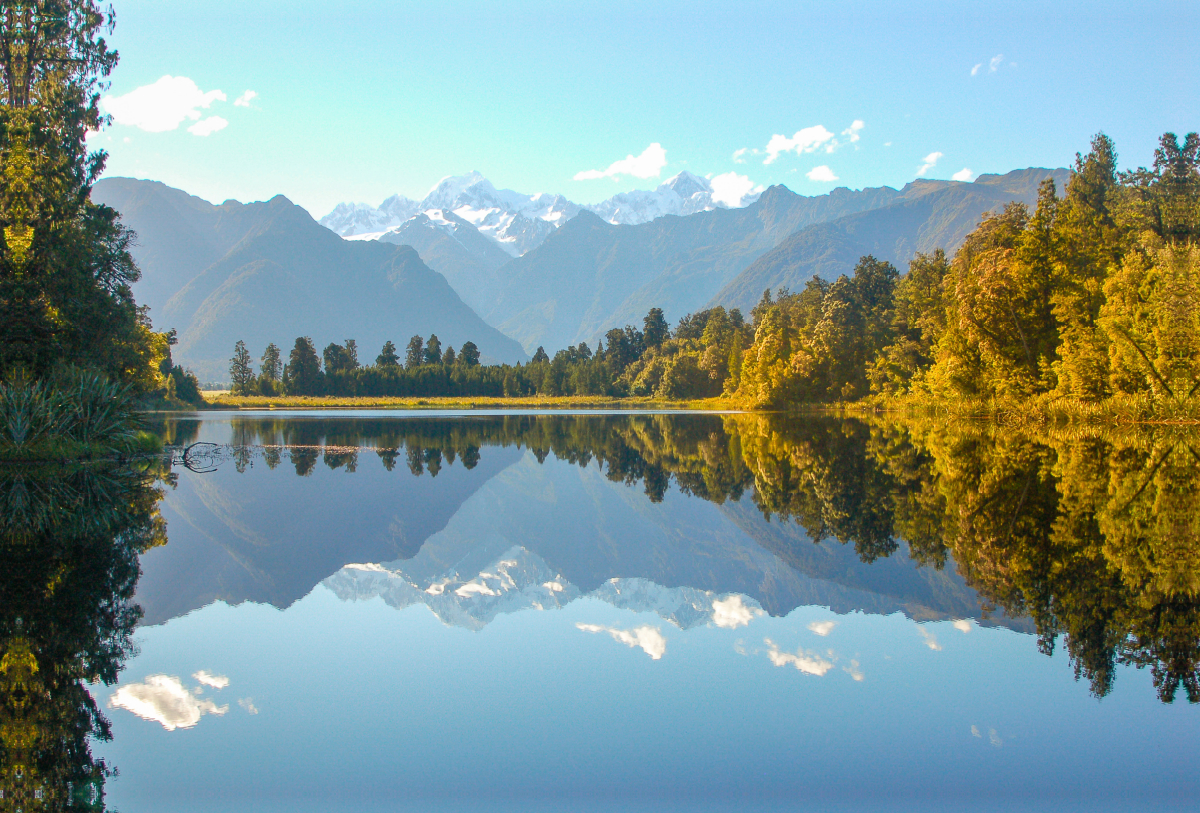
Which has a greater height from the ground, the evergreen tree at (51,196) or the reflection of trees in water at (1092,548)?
the evergreen tree at (51,196)

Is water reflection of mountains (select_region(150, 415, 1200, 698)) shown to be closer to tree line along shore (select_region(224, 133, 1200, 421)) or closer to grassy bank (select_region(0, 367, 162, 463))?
grassy bank (select_region(0, 367, 162, 463))

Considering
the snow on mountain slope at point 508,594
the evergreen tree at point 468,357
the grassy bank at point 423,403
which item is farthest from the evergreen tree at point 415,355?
the snow on mountain slope at point 508,594

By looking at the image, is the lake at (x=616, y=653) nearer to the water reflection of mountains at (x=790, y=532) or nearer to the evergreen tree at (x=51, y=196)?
the water reflection of mountains at (x=790, y=532)

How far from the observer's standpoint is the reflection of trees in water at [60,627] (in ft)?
20.0

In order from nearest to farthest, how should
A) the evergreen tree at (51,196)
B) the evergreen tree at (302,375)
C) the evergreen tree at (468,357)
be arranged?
the evergreen tree at (51,196) → the evergreen tree at (302,375) → the evergreen tree at (468,357)

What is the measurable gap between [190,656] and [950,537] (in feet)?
44.1

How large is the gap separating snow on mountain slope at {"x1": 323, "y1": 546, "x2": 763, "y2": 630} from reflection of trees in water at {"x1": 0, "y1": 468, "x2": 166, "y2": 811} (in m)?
3.52

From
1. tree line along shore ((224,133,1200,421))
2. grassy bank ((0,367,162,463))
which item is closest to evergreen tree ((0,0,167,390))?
grassy bank ((0,367,162,463))

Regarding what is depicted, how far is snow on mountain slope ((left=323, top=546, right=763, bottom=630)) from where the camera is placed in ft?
36.1

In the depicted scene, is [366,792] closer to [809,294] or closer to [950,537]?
[950,537]

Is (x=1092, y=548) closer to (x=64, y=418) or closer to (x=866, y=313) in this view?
(x=64, y=418)

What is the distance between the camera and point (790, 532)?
16062mm

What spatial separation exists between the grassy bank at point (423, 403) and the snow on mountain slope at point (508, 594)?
11235 centimetres

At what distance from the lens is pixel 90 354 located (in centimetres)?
3066
